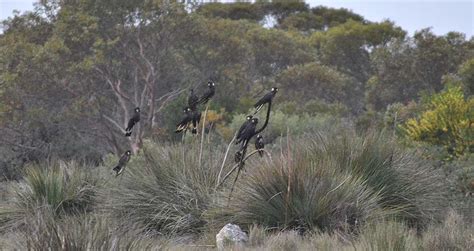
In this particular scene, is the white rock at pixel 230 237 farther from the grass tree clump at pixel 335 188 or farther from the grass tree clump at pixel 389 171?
the grass tree clump at pixel 389 171

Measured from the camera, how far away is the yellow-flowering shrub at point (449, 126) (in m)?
15.5

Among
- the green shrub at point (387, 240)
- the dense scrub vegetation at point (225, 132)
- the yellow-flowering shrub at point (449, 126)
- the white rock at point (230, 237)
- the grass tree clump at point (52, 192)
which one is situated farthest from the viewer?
the yellow-flowering shrub at point (449, 126)

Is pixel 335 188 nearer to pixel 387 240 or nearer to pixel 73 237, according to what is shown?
pixel 387 240

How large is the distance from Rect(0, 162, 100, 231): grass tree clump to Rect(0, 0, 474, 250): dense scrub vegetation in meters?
0.03

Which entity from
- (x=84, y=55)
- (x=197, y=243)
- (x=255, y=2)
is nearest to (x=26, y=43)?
(x=84, y=55)

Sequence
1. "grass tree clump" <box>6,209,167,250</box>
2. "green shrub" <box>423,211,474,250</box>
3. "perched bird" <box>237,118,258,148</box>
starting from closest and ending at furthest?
1. "grass tree clump" <box>6,209,167,250</box>
2. "green shrub" <box>423,211,474,250</box>
3. "perched bird" <box>237,118,258,148</box>

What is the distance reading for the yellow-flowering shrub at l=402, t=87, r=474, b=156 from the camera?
1549 cm

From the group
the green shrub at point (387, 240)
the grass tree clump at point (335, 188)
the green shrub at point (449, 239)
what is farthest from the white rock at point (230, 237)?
the green shrub at point (449, 239)

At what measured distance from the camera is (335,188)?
30.5ft

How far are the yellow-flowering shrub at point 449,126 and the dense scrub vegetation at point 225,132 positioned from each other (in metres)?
0.03

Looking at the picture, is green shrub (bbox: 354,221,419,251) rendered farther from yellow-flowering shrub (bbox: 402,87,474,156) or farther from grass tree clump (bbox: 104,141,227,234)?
yellow-flowering shrub (bbox: 402,87,474,156)

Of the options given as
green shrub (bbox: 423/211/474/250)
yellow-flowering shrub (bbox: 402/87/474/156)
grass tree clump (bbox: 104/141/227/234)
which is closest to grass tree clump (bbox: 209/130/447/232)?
grass tree clump (bbox: 104/141/227/234)

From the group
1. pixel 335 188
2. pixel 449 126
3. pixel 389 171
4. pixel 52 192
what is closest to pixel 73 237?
pixel 335 188

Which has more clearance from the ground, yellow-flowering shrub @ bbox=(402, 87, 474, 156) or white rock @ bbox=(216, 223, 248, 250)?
white rock @ bbox=(216, 223, 248, 250)
